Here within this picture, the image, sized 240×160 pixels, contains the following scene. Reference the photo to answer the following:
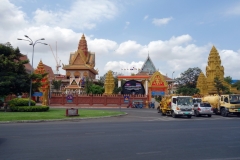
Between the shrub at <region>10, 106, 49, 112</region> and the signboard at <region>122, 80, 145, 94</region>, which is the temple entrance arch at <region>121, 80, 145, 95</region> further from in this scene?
the shrub at <region>10, 106, 49, 112</region>

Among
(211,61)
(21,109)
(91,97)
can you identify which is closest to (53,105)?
(91,97)

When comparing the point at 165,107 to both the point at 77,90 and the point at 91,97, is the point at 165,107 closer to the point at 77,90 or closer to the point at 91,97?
the point at 91,97

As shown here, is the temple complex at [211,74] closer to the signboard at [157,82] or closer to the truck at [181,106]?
the signboard at [157,82]

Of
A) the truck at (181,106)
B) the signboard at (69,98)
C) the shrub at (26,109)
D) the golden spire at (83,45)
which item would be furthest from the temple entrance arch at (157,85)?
the golden spire at (83,45)

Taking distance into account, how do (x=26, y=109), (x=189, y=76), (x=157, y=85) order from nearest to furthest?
1. (x=26, y=109)
2. (x=157, y=85)
3. (x=189, y=76)

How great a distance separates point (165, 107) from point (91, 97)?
24.0 meters

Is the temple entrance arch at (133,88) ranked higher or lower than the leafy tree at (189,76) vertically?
lower

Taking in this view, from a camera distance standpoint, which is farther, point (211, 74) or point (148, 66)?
point (148, 66)

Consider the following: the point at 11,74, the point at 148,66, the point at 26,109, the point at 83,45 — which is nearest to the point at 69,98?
the point at 11,74

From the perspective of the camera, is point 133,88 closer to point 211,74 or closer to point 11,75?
point 211,74

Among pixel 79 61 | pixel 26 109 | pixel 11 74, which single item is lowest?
pixel 26 109

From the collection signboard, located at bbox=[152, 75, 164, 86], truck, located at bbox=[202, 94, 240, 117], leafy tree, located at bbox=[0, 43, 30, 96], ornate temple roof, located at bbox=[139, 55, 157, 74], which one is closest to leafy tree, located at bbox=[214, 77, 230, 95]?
signboard, located at bbox=[152, 75, 164, 86]

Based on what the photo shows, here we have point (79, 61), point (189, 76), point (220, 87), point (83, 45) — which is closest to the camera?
point (220, 87)

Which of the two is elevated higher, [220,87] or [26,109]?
[220,87]
